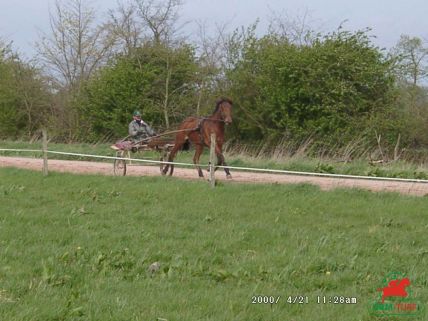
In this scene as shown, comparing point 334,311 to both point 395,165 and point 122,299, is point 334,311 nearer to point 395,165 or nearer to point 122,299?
point 122,299

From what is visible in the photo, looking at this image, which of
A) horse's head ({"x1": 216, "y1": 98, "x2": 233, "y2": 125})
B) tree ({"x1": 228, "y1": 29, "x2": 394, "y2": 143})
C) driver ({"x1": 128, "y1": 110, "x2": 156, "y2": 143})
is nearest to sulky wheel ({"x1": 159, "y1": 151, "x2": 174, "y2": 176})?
driver ({"x1": 128, "y1": 110, "x2": 156, "y2": 143})

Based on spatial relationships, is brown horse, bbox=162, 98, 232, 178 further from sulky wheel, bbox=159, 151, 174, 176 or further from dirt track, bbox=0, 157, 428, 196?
dirt track, bbox=0, 157, 428, 196

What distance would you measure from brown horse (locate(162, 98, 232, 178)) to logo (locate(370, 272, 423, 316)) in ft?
25.7

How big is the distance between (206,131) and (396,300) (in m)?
9.30

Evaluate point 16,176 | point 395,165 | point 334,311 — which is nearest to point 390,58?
point 395,165

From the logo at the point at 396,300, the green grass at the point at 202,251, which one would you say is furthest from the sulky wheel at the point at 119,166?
the logo at the point at 396,300

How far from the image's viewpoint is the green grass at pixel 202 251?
446 centimetres

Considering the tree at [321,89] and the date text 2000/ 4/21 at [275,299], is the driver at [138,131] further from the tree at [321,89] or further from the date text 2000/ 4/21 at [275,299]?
the date text 2000/ 4/21 at [275,299]

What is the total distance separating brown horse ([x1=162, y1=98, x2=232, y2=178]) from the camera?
12984 millimetres

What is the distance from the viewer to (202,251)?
248 inches

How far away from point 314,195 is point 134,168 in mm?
7312

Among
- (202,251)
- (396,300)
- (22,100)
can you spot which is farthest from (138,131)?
(22,100)

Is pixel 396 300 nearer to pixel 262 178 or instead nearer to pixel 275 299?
pixel 275 299

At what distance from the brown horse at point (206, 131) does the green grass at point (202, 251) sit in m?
2.66
